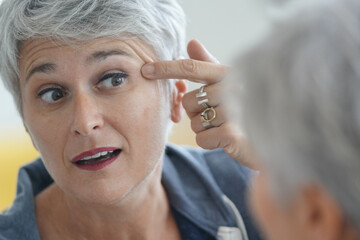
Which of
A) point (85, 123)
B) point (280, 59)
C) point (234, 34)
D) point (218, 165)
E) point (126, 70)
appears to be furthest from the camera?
point (234, 34)

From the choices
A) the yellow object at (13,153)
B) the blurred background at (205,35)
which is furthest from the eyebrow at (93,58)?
the blurred background at (205,35)

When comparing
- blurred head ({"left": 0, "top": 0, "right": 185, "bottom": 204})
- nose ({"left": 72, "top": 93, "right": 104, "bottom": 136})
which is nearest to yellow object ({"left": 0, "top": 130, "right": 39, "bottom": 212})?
blurred head ({"left": 0, "top": 0, "right": 185, "bottom": 204})

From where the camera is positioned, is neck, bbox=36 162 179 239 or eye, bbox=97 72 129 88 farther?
neck, bbox=36 162 179 239

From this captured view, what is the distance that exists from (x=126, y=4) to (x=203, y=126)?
0.46 meters

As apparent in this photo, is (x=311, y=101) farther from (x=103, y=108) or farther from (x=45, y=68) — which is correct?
(x=45, y=68)

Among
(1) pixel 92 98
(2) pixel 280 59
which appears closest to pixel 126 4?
(1) pixel 92 98

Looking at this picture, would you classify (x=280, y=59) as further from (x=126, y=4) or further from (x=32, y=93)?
(x=32, y=93)

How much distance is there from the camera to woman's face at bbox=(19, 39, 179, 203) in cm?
145

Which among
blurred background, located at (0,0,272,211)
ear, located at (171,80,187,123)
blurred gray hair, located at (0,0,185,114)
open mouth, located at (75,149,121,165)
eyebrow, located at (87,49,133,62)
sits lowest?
open mouth, located at (75,149,121,165)

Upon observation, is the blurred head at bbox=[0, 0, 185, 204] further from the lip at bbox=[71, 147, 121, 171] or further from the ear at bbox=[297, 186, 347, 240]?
the ear at bbox=[297, 186, 347, 240]

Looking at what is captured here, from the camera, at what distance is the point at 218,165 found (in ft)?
6.27

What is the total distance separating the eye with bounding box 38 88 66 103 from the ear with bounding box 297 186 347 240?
96 centimetres

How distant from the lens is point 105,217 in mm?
1649

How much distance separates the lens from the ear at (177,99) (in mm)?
1701
